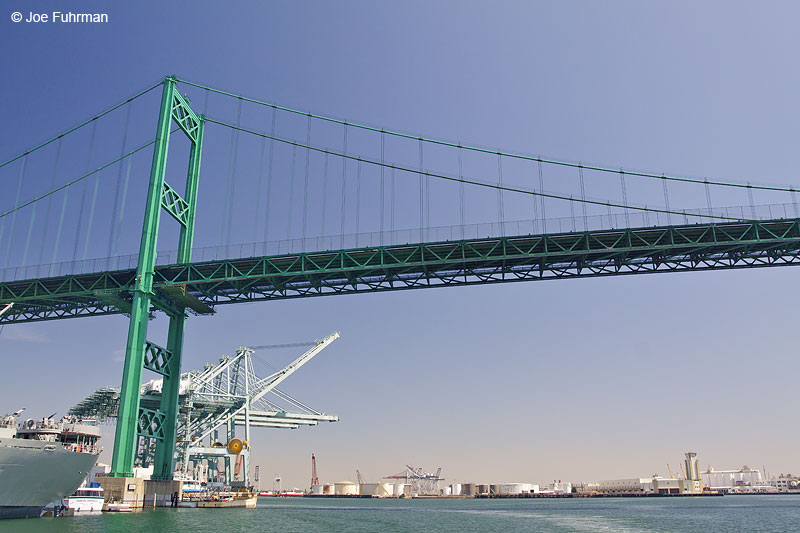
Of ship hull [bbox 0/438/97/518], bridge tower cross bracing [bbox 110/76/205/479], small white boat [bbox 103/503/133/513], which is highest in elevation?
bridge tower cross bracing [bbox 110/76/205/479]

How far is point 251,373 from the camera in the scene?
10706 cm

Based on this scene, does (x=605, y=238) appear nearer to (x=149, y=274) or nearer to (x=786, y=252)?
(x=786, y=252)

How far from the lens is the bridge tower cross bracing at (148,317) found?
5195cm

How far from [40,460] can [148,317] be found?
15.4 meters

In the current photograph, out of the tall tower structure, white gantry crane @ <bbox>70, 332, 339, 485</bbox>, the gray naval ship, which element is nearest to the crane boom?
white gantry crane @ <bbox>70, 332, 339, 485</bbox>

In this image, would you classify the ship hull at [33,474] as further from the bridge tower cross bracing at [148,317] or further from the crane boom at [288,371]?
the crane boom at [288,371]

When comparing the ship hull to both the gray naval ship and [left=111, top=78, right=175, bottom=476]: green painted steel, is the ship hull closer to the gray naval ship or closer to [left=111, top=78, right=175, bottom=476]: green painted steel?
the gray naval ship

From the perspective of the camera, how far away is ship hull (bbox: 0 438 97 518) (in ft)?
139

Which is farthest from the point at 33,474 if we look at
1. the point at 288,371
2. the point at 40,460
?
the point at 288,371

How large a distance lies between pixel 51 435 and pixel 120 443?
16.5 feet

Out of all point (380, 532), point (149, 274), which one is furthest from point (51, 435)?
point (380, 532)

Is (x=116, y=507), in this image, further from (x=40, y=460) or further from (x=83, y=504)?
(x=40, y=460)

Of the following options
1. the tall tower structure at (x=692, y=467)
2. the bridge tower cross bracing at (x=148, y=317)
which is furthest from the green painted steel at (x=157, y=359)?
the tall tower structure at (x=692, y=467)

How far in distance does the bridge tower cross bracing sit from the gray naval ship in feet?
9.66
